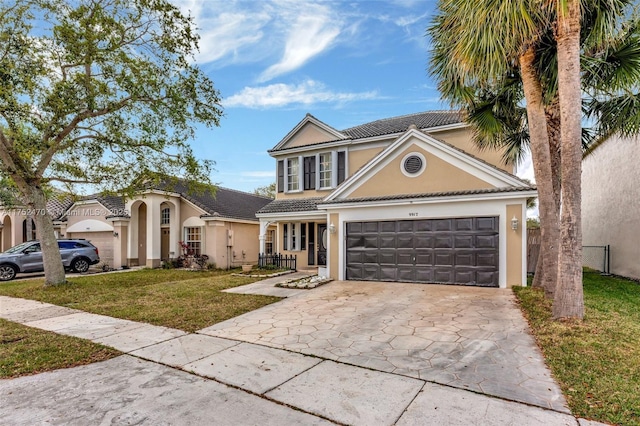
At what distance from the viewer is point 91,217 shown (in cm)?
2119

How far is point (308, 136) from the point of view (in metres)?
17.8

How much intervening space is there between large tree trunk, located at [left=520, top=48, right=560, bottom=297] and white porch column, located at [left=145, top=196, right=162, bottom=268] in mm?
18345

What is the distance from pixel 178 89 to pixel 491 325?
41.9 ft

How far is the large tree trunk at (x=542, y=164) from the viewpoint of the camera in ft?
27.1

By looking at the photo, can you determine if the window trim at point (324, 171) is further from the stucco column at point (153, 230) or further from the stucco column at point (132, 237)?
the stucco column at point (132, 237)

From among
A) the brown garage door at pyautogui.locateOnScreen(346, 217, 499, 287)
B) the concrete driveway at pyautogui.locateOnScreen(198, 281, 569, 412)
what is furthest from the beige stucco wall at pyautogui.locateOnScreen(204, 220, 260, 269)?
the concrete driveway at pyautogui.locateOnScreen(198, 281, 569, 412)

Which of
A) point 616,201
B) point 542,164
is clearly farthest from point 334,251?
point 616,201

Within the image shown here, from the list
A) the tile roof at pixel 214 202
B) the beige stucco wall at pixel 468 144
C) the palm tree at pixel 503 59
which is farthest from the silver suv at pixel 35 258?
the palm tree at pixel 503 59

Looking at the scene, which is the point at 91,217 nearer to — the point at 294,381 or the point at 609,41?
the point at 294,381

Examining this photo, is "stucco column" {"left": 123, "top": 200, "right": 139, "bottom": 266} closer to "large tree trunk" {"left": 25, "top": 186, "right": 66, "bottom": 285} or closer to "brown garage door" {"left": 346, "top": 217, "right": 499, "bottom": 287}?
"large tree trunk" {"left": 25, "top": 186, "right": 66, "bottom": 285}

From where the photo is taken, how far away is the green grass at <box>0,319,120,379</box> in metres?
4.91

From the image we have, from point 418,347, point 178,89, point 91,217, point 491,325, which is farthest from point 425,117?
point 91,217

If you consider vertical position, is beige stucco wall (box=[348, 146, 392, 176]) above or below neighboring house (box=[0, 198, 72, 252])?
above

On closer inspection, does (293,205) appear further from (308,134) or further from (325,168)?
(308,134)
